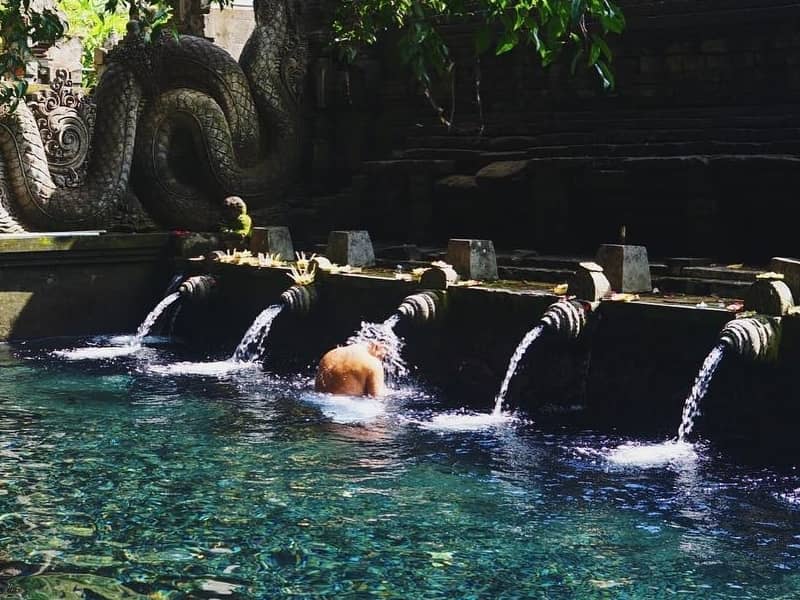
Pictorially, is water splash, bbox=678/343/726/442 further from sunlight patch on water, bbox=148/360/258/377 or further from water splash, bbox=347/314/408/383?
sunlight patch on water, bbox=148/360/258/377

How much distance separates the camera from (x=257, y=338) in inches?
625

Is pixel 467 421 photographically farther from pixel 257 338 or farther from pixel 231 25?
pixel 231 25

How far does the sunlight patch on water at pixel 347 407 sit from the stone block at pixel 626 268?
8.20 feet

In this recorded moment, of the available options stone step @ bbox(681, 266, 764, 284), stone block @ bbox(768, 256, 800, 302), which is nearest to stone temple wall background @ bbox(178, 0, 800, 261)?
stone step @ bbox(681, 266, 764, 284)

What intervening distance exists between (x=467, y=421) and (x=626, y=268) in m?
2.08

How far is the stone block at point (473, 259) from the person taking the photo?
46.1 ft

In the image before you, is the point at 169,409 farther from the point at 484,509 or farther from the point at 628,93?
the point at 628,93

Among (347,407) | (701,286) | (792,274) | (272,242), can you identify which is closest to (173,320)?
(272,242)

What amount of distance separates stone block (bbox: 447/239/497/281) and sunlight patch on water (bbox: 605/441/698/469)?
338cm

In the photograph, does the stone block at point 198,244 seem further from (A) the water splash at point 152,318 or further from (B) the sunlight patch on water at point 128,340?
(B) the sunlight patch on water at point 128,340

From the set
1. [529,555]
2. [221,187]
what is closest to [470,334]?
[529,555]

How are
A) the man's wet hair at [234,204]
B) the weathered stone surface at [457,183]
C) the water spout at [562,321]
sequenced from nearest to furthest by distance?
1. the water spout at [562,321]
2. the weathered stone surface at [457,183]
3. the man's wet hair at [234,204]

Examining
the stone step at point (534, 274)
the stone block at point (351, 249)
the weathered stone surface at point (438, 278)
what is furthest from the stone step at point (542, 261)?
the weathered stone surface at point (438, 278)

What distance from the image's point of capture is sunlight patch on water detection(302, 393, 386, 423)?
12219mm
